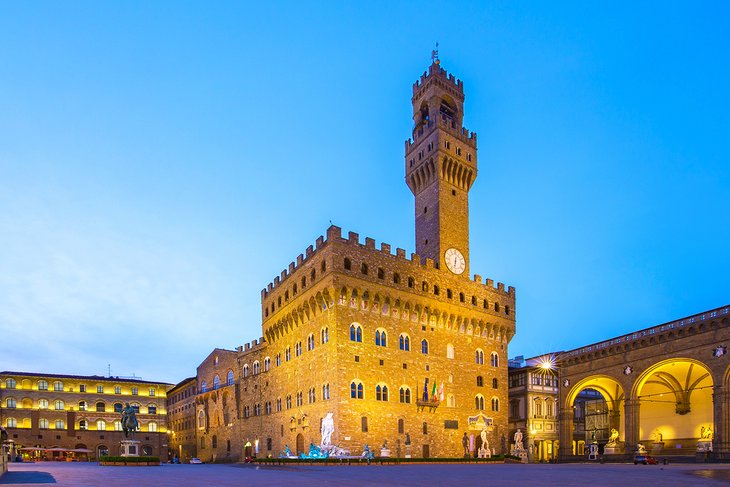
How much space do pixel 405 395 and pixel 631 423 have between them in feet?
71.7

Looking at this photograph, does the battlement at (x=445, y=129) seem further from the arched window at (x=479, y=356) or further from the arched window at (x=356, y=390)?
the arched window at (x=356, y=390)

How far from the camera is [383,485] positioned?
19938 millimetres

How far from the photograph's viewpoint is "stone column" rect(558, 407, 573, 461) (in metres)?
61.4

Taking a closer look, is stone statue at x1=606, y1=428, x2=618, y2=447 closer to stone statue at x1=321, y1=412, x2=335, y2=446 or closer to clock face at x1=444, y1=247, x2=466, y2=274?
clock face at x1=444, y1=247, x2=466, y2=274

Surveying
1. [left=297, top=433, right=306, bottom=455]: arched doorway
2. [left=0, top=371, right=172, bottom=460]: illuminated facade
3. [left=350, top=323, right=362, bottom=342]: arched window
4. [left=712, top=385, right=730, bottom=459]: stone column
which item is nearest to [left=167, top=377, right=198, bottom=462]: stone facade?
[left=0, top=371, right=172, bottom=460]: illuminated facade

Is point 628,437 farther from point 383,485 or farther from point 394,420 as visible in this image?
point 383,485

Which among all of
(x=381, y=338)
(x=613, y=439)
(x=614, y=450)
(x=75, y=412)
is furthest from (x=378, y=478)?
(x=75, y=412)

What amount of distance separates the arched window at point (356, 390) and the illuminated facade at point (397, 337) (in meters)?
0.08

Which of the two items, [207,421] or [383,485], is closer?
[383,485]

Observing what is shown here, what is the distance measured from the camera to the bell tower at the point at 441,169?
58.6 m

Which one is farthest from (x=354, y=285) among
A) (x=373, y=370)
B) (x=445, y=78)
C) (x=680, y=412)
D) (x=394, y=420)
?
(x=680, y=412)

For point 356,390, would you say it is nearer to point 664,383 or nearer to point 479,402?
point 479,402

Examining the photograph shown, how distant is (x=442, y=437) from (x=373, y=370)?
32.2 feet

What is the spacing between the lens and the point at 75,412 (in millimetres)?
92625
